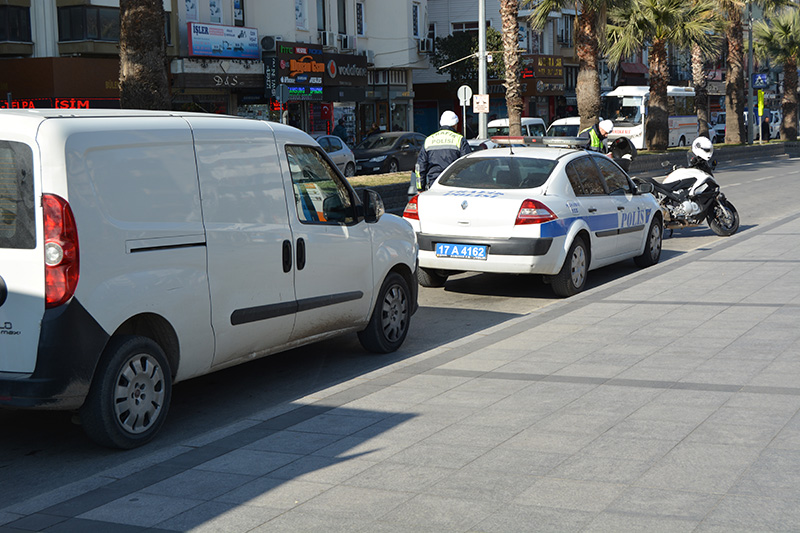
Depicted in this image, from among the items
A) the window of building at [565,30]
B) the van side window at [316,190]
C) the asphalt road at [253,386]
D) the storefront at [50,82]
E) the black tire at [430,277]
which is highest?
the window of building at [565,30]

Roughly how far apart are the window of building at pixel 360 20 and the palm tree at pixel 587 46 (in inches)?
587

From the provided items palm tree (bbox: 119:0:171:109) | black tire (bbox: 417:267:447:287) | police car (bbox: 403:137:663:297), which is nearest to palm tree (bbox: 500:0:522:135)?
palm tree (bbox: 119:0:171:109)

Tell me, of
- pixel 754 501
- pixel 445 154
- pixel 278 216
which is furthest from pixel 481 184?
pixel 754 501

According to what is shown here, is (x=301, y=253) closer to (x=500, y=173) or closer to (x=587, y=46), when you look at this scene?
(x=500, y=173)

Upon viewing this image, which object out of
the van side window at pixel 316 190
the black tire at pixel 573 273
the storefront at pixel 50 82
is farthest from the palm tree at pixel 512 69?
the van side window at pixel 316 190

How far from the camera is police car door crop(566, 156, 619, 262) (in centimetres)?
1102

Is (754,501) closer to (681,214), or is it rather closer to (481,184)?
(481,184)

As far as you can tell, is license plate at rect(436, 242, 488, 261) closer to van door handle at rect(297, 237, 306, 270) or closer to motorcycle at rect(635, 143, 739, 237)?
van door handle at rect(297, 237, 306, 270)

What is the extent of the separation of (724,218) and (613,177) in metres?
4.53

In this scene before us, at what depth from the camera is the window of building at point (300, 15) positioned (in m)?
41.7

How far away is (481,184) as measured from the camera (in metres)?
10.9

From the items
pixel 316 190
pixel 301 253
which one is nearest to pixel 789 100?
pixel 316 190

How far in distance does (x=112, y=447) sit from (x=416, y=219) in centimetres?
565

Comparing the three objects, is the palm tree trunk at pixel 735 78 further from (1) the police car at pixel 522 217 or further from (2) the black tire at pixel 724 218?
(1) the police car at pixel 522 217
